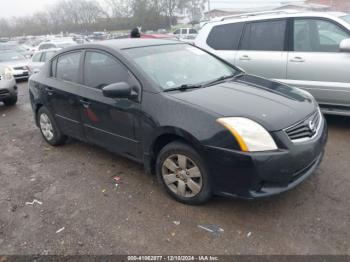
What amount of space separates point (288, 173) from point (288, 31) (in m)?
3.10

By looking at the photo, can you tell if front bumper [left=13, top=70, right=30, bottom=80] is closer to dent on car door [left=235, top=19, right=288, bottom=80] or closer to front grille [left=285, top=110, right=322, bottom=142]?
dent on car door [left=235, top=19, right=288, bottom=80]

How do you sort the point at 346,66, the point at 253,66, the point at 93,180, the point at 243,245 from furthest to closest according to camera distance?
the point at 253,66 < the point at 346,66 < the point at 93,180 < the point at 243,245

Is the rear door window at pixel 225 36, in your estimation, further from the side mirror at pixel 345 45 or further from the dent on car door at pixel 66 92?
the dent on car door at pixel 66 92

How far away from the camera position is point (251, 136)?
8.64 ft

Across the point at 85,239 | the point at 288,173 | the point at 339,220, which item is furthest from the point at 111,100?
the point at 339,220

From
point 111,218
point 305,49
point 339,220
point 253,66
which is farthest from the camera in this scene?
point 253,66

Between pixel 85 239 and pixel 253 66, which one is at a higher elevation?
pixel 253 66

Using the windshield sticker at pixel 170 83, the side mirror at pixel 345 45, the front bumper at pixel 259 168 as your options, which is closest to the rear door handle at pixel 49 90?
the windshield sticker at pixel 170 83

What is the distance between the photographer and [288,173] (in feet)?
8.82

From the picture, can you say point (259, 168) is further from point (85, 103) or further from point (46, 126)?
point (46, 126)

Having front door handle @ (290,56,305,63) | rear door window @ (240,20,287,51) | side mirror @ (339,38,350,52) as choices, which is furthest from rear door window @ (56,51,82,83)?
side mirror @ (339,38,350,52)

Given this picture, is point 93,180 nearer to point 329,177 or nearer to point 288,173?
point 288,173

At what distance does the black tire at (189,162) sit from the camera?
2896 millimetres

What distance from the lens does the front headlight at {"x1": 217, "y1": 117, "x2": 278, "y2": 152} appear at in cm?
262
